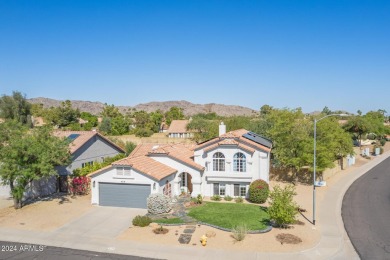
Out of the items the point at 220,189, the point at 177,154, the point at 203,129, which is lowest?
the point at 220,189

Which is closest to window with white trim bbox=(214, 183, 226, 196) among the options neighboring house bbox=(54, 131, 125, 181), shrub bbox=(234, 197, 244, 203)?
shrub bbox=(234, 197, 244, 203)

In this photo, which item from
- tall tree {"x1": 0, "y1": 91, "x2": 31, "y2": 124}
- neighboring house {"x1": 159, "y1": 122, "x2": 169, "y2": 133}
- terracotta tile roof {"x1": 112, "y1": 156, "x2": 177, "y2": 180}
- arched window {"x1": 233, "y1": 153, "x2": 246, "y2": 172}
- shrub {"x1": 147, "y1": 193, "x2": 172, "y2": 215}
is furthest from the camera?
neighboring house {"x1": 159, "y1": 122, "x2": 169, "y2": 133}

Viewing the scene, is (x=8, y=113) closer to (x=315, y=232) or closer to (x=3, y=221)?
(x=3, y=221)

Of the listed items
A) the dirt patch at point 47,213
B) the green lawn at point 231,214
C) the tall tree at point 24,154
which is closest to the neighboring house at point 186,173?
the dirt patch at point 47,213

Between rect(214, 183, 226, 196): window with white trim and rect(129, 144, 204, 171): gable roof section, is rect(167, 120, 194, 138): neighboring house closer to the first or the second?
rect(129, 144, 204, 171): gable roof section

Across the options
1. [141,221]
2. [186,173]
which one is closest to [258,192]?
[186,173]

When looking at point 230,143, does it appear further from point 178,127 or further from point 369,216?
point 178,127
